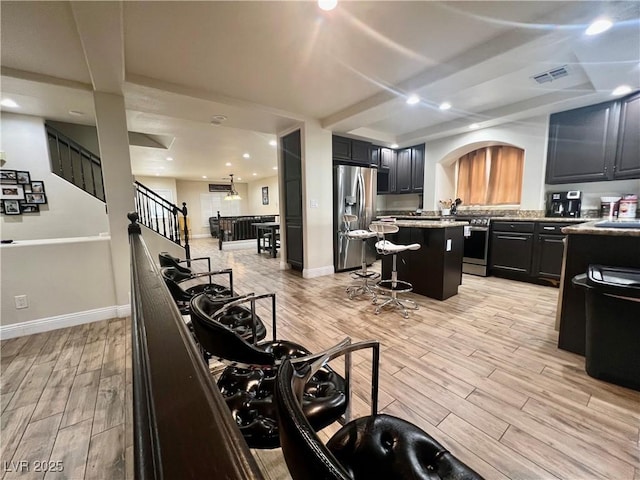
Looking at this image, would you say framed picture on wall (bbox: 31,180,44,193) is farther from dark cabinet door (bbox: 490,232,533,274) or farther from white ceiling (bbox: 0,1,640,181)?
dark cabinet door (bbox: 490,232,533,274)

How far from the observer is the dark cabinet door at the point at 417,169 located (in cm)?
532

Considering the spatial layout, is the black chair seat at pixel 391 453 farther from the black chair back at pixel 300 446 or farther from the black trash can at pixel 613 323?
the black trash can at pixel 613 323

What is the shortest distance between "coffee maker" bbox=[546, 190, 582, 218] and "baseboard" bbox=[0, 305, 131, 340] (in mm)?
5770

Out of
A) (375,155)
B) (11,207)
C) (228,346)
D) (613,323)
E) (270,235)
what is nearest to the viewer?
(228,346)

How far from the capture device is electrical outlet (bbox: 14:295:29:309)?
2.40 meters

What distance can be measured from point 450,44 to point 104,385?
12.3ft

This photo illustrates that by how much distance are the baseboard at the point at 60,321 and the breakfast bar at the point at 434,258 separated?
134 inches

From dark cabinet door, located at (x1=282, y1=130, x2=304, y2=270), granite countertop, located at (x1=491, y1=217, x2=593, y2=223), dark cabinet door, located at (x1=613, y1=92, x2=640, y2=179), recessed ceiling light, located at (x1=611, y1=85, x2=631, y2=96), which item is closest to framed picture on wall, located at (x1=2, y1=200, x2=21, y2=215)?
dark cabinet door, located at (x1=282, y1=130, x2=304, y2=270)

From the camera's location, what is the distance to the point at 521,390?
1.64 metres

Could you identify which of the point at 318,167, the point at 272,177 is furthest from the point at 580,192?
the point at 272,177

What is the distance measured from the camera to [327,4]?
5.78 ft

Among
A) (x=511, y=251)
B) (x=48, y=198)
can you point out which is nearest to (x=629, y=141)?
(x=511, y=251)

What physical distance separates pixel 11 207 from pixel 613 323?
6.39 meters

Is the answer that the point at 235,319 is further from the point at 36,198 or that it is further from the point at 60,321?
the point at 36,198
